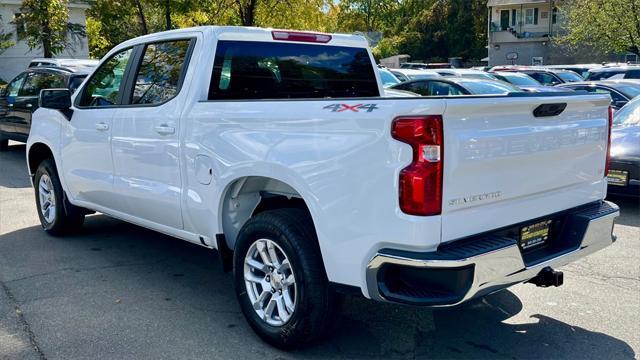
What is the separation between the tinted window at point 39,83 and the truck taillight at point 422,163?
9.48 metres

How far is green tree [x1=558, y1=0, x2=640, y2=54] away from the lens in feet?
107

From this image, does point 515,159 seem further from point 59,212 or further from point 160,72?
point 59,212

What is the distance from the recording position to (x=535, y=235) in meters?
3.79

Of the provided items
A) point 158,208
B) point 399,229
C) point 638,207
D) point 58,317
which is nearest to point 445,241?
point 399,229

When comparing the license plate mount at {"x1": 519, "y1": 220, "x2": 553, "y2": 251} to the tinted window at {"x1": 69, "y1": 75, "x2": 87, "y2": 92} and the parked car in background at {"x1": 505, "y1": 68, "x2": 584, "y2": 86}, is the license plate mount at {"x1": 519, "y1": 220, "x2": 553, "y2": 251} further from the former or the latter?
the parked car in background at {"x1": 505, "y1": 68, "x2": 584, "y2": 86}

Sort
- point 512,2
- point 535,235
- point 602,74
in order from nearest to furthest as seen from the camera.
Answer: point 535,235
point 602,74
point 512,2


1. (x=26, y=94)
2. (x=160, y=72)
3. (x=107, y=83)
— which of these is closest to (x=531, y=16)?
(x=26, y=94)

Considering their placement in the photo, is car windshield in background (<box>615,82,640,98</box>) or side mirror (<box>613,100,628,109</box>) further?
car windshield in background (<box>615,82,640,98</box>)

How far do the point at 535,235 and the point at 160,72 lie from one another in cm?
303

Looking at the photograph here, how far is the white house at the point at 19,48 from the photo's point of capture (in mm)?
32219

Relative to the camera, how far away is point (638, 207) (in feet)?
26.4

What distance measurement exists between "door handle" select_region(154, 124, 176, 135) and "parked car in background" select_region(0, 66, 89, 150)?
684 centimetres

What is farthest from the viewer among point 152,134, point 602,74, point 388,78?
point 602,74

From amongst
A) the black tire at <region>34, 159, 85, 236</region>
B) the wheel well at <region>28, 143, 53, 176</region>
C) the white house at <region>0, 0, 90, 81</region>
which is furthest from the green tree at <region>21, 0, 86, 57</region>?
the black tire at <region>34, 159, 85, 236</region>
